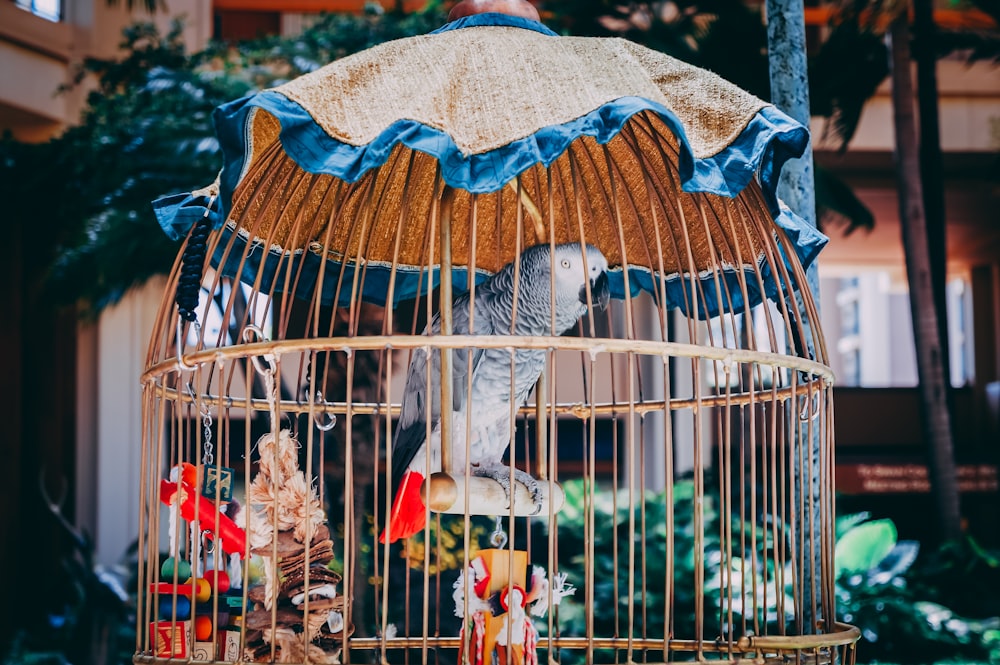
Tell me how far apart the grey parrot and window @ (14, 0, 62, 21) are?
7.31 metres

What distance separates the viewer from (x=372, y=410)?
3395 mm

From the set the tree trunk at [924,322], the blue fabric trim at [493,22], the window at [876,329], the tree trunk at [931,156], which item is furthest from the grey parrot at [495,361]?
the window at [876,329]

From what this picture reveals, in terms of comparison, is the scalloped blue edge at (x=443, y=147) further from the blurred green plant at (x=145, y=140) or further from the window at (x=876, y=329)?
the window at (x=876, y=329)

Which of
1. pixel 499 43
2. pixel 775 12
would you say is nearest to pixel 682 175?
pixel 499 43

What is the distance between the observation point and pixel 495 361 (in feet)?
9.88

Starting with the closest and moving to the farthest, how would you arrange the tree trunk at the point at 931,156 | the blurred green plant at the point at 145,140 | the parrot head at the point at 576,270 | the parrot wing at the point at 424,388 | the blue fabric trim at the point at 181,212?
the blue fabric trim at the point at 181,212, the parrot head at the point at 576,270, the parrot wing at the point at 424,388, the blurred green plant at the point at 145,140, the tree trunk at the point at 931,156

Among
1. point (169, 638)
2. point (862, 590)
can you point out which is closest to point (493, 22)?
point (169, 638)

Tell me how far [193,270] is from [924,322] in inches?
243

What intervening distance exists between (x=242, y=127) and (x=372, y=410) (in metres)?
1.38

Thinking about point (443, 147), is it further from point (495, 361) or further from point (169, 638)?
point (169, 638)

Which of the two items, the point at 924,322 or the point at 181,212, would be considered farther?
the point at 924,322

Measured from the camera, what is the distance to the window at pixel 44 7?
9.06 meters

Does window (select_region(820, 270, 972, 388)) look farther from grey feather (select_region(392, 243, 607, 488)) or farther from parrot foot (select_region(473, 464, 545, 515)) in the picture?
parrot foot (select_region(473, 464, 545, 515))

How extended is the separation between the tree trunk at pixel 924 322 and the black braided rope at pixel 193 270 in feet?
19.7
